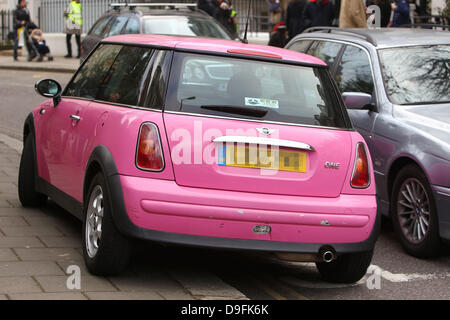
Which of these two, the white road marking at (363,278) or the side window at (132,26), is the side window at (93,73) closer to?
the white road marking at (363,278)

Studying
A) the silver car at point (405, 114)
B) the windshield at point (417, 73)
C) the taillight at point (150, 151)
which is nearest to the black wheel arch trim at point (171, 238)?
the taillight at point (150, 151)

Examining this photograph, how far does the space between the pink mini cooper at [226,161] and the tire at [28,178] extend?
1.57 meters

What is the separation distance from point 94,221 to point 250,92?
50.1 inches

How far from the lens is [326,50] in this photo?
9219mm

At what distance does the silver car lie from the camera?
6805 millimetres

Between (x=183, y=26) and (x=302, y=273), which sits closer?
(x=302, y=273)

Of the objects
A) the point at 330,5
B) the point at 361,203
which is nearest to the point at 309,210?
the point at 361,203

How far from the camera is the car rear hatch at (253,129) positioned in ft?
17.9

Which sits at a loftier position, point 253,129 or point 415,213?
point 253,129

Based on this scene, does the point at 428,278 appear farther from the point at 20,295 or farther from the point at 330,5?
the point at 330,5

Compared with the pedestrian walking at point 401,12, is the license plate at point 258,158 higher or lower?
higher

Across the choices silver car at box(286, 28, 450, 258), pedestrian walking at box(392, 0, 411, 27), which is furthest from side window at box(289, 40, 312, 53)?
pedestrian walking at box(392, 0, 411, 27)

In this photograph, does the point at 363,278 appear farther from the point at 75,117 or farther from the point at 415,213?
the point at 75,117

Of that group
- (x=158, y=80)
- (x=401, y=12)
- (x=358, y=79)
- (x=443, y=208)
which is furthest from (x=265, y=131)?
(x=401, y=12)
